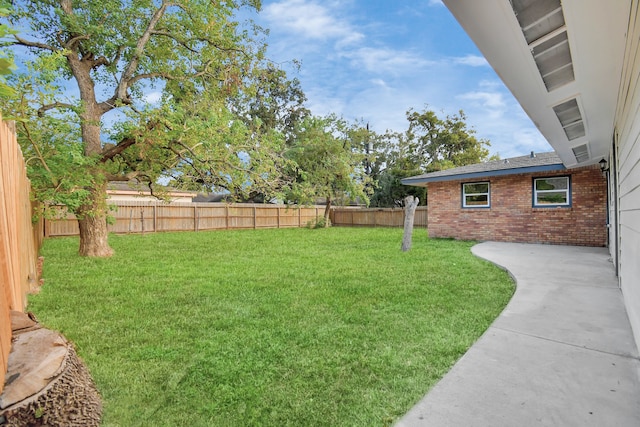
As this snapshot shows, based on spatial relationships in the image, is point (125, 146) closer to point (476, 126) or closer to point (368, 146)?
point (368, 146)

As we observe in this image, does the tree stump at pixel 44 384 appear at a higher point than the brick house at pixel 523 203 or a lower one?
lower

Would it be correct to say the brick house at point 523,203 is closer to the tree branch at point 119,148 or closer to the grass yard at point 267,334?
the grass yard at point 267,334

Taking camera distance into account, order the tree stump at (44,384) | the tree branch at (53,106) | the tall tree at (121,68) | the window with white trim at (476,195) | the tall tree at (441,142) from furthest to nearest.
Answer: the tall tree at (441,142), the window with white trim at (476,195), the tall tree at (121,68), the tree branch at (53,106), the tree stump at (44,384)

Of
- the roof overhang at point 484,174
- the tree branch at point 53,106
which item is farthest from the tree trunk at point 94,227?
the roof overhang at point 484,174

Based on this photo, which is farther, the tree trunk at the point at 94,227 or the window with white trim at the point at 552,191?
the window with white trim at the point at 552,191

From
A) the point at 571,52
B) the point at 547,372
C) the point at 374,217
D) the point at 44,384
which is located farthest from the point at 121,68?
the point at 374,217

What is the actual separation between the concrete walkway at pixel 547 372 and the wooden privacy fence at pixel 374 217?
15720 millimetres

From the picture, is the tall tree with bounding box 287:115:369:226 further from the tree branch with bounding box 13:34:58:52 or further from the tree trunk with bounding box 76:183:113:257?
the tree branch with bounding box 13:34:58:52

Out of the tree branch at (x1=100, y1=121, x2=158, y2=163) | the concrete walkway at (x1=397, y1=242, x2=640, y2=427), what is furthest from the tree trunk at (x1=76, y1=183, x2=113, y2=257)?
the concrete walkway at (x1=397, y1=242, x2=640, y2=427)

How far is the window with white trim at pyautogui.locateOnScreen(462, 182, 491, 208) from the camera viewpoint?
39.2 feet

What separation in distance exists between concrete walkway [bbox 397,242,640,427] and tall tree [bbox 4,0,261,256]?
23.2 feet

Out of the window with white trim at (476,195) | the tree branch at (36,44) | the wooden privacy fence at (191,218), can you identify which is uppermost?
the tree branch at (36,44)

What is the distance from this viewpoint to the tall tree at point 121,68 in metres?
7.25

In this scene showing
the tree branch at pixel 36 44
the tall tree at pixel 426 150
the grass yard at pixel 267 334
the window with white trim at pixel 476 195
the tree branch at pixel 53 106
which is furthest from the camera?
the tall tree at pixel 426 150
